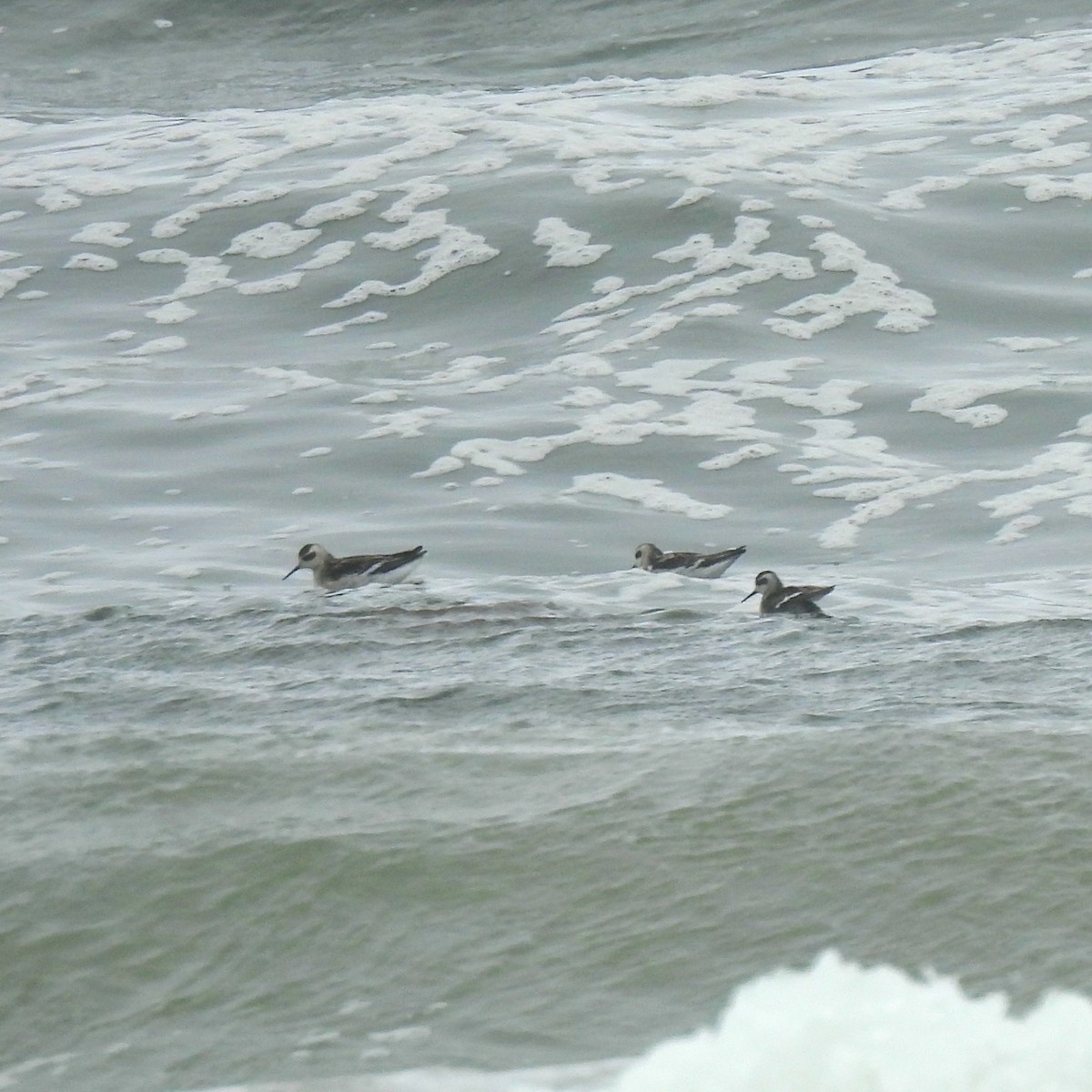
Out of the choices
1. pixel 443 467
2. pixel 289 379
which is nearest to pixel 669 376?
pixel 443 467

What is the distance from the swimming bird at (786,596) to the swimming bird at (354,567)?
1.81 metres

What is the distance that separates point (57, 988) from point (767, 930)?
1.79 meters

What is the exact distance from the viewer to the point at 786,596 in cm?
865

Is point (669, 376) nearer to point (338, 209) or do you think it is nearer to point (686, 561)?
point (686, 561)

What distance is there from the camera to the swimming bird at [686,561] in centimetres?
958

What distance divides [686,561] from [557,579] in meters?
0.68

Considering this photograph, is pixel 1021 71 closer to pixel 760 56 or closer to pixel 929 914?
pixel 760 56

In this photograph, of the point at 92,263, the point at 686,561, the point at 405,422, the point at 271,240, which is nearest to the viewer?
the point at 686,561

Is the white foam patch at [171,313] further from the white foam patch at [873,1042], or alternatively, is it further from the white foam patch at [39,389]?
the white foam patch at [873,1042]

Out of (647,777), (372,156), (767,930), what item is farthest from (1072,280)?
(767,930)

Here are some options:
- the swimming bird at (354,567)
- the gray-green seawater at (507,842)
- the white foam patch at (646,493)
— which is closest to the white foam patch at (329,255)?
the white foam patch at (646,493)

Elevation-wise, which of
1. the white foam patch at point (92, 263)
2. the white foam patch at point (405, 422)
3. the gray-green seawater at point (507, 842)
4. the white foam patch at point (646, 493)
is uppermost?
the gray-green seawater at point (507, 842)

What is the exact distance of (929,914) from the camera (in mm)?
4641

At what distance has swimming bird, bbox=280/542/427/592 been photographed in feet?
30.6
